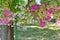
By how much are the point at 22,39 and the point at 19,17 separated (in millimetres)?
4985

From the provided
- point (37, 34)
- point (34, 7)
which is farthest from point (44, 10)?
point (37, 34)

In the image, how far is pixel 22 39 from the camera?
6.37 meters

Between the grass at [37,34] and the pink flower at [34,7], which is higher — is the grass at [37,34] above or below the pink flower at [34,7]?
below

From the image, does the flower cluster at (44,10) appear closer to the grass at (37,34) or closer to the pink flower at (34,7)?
the pink flower at (34,7)

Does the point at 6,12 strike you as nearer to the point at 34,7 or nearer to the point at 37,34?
the point at 34,7

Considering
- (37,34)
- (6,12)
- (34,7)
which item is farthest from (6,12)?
(37,34)

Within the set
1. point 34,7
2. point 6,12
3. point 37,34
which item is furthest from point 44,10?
point 37,34

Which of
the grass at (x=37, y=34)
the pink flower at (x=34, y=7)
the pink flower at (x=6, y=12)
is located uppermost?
the pink flower at (x=34, y=7)

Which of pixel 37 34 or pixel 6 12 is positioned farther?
pixel 37 34

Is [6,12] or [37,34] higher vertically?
[6,12]

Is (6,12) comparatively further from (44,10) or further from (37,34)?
(37,34)

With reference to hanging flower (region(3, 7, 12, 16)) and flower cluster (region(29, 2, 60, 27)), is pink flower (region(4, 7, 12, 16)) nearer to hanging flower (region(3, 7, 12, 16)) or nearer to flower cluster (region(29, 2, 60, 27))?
hanging flower (region(3, 7, 12, 16))

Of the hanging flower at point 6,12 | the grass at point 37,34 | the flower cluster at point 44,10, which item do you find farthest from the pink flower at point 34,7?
the grass at point 37,34

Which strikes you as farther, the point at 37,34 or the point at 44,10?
the point at 37,34
